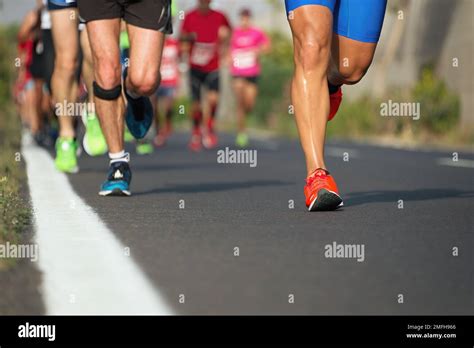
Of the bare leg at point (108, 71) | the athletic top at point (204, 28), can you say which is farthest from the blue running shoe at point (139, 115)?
the athletic top at point (204, 28)

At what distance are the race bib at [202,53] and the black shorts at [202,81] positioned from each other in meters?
0.15

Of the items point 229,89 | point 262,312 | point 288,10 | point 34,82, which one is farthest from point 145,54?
point 229,89

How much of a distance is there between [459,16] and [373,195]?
14344 millimetres

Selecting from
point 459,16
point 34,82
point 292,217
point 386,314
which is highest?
point 459,16

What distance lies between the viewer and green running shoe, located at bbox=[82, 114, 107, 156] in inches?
466

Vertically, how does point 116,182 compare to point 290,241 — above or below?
above

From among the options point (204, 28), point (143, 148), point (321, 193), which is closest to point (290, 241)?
point (321, 193)

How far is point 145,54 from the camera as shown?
901 cm

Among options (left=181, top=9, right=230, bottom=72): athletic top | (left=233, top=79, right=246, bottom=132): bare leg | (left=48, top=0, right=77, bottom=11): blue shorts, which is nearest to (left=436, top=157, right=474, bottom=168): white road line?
(left=48, top=0, right=77, bottom=11): blue shorts

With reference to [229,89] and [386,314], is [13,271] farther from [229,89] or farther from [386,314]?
[229,89]

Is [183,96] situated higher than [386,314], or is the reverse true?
[183,96]

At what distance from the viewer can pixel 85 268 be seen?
5.62 metres

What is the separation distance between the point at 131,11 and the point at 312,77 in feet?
4.60

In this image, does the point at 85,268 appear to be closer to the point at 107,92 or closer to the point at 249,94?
the point at 107,92
